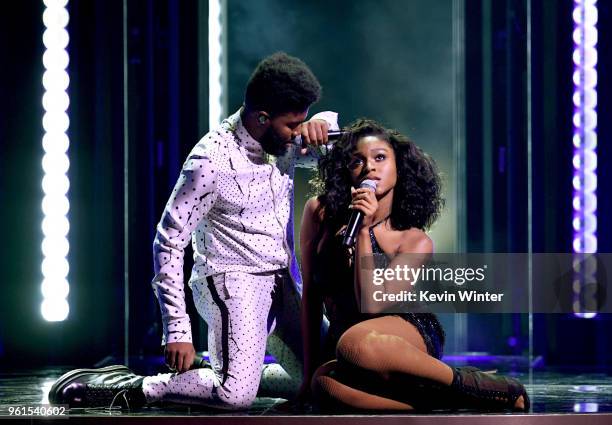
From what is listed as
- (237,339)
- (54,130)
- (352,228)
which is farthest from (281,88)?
(54,130)

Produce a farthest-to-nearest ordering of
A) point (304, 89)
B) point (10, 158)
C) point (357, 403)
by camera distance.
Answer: point (10, 158)
point (304, 89)
point (357, 403)

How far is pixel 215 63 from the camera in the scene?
4.08m

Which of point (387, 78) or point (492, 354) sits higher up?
point (387, 78)

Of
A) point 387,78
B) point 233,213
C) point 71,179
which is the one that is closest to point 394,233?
point 233,213

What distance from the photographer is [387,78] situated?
4043mm

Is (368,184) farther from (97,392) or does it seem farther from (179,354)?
(97,392)

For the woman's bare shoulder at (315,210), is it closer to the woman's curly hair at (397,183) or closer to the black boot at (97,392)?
the woman's curly hair at (397,183)

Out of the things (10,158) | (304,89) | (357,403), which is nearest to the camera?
(357,403)

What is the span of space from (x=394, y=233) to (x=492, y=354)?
63.4 inches

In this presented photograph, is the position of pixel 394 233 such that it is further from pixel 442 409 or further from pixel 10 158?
pixel 10 158

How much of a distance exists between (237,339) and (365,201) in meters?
0.54

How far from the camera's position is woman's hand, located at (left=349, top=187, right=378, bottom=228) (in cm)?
262

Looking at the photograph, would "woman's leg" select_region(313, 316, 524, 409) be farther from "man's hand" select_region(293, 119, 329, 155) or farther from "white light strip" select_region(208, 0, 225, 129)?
"white light strip" select_region(208, 0, 225, 129)

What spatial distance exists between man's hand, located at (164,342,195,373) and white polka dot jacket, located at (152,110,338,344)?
2 cm
